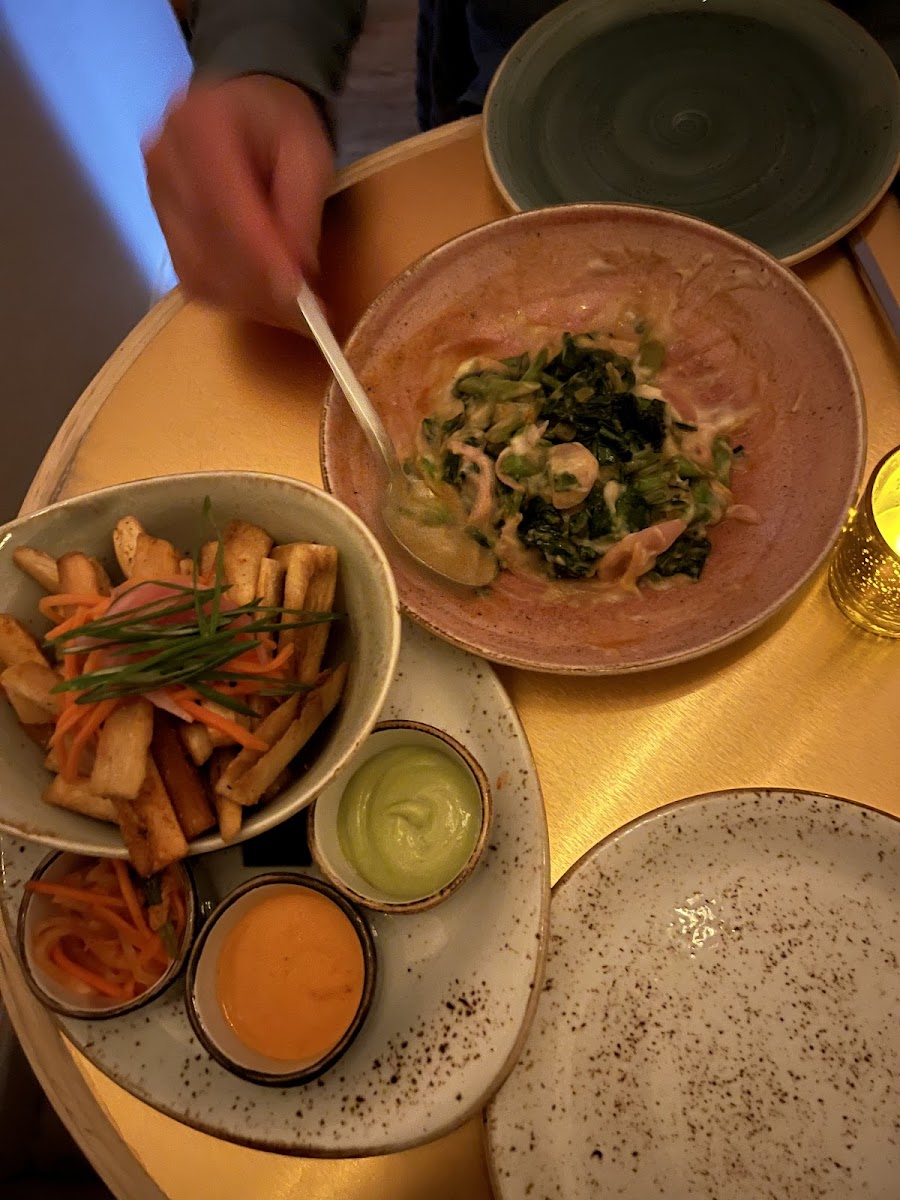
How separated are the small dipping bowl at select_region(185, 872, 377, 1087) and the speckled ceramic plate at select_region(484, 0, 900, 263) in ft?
4.16

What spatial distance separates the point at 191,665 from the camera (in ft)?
3.17

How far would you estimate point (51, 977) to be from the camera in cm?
110

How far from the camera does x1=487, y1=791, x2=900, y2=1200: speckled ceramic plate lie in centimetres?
106

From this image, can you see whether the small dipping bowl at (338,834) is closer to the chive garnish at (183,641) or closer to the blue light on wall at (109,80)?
the chive garnish at (183,641)

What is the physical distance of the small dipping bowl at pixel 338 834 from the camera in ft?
3.56

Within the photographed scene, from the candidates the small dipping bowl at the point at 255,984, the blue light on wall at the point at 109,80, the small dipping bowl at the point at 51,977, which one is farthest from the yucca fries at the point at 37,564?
the blue light on wall at the point at 109,80

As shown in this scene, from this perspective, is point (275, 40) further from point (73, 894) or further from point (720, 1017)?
point (720, 1017)

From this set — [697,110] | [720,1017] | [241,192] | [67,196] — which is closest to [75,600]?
[241,192]

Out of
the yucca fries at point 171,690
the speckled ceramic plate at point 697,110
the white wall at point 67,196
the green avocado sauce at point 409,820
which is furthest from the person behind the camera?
the white wall at point 67,196

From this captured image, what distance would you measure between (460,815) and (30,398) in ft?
8.05

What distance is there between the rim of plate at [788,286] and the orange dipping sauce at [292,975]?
0.42 metres

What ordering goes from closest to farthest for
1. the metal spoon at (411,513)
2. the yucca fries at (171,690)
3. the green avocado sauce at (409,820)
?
the yucca fries at (171,690), the green avocado sauce at (409,820), the metal spoon at (411,513)

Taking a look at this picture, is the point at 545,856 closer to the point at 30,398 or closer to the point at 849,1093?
the point at 849,1093

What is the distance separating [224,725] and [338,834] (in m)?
0.29
